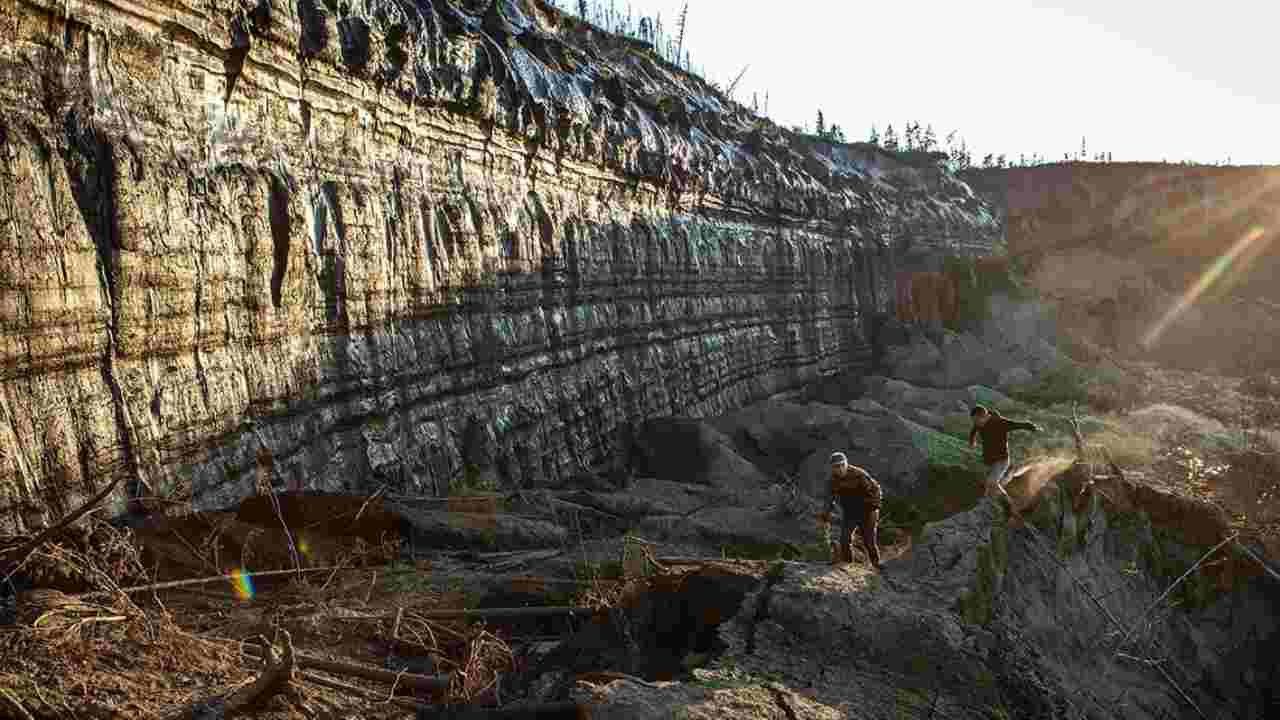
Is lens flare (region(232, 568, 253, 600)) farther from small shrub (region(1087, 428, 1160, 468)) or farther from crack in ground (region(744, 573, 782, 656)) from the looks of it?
small shrub (region(1087, 428, 1160, 468))

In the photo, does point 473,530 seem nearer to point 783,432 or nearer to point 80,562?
point 80,562

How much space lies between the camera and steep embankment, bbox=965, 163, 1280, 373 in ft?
159

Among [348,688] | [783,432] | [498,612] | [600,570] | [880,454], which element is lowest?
[880,454]

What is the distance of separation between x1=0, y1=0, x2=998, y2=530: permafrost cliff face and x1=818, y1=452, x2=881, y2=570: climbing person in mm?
5731

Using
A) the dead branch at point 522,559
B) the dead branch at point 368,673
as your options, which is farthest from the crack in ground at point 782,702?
the dead branch at point 522,559

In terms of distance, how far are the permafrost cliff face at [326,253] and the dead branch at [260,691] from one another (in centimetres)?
324

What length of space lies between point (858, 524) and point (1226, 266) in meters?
59.3

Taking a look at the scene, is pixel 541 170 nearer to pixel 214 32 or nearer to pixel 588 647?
pixel 214 32

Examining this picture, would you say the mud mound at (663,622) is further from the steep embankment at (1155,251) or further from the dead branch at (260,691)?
the steep embankment at (1155,251)

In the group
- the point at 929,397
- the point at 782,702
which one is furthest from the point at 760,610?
the point at 929,397

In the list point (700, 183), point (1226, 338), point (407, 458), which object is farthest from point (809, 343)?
point (1226, 338)

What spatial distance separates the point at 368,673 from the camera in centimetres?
528

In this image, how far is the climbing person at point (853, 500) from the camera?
27.5 ft

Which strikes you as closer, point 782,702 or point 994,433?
point 782,702
